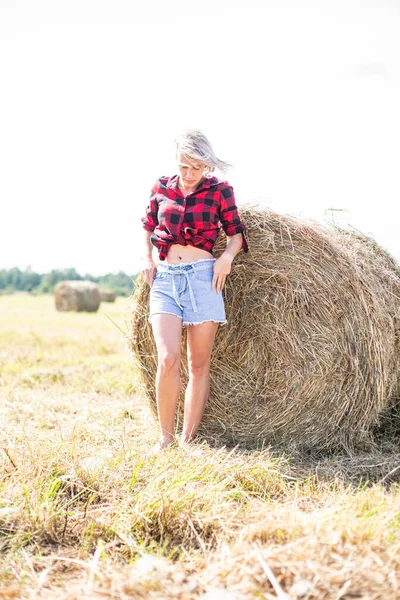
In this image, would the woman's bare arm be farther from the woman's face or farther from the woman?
the woman's face

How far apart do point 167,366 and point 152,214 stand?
0.95m

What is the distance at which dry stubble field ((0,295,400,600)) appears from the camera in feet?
6.21

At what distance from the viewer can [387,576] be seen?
6.18 ft

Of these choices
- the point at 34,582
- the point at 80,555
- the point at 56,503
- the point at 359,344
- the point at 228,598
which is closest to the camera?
the point at 228,598

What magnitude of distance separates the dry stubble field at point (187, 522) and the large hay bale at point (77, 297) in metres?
16.8

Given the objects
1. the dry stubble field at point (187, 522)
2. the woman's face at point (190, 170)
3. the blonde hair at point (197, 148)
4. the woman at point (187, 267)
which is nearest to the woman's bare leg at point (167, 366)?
the woman at point (187, 267)

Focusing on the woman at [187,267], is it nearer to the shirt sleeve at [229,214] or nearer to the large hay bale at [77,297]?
the shirt sleeve at [229,214]

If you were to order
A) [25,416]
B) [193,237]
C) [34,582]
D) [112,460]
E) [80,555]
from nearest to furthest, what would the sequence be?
1. [34,582]
2. [80,555]
3. [112,460]
4. [193,237]
5. [25,416]

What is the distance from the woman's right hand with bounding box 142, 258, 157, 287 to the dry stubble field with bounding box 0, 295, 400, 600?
1022 mm

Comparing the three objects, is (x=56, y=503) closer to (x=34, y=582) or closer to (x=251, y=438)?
(x=34, y=582)

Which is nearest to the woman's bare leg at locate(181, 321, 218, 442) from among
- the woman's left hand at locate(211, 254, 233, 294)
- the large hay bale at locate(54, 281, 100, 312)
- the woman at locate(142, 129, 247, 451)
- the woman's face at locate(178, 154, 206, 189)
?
the woman at locate(142, 129, 247, 451)

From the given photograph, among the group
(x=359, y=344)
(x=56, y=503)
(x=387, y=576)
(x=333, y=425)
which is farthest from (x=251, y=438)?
(x=387, y=576)

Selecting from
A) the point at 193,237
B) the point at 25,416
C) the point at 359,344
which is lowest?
the point at 25,416

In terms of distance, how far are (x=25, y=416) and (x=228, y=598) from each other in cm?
314
